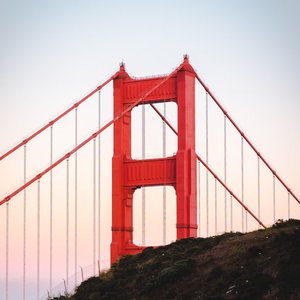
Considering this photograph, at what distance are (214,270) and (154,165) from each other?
25098 mm

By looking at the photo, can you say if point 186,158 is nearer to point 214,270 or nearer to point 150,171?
point 150,171

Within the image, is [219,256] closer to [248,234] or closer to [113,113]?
[248,234]

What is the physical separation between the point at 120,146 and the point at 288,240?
27.3m

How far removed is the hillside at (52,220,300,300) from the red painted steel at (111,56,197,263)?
1280 centimetres

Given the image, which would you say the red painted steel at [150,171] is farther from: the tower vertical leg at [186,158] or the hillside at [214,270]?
the hillside at [214,270]

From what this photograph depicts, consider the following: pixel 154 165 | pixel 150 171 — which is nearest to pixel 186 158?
pixel 154 165

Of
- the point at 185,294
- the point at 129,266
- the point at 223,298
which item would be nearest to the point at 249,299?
the point at 223,298

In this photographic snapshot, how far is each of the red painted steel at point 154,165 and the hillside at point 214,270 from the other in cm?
1280

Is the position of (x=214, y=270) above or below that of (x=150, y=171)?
below

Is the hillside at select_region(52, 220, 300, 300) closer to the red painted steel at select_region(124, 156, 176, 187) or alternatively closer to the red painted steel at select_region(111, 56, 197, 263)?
the red painted steel at select_region(111, 56, 197, 263)

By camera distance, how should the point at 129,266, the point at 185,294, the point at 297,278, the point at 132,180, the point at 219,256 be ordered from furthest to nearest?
the point at 132,180 → the point at 129,266 → the point at 219,256 → the point at 185,294 → the point at 297,278

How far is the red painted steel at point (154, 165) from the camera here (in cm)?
7519

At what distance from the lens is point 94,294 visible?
189 feet

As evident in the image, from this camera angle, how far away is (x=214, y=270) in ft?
170
